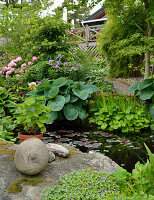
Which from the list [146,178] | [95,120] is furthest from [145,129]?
[146,178]

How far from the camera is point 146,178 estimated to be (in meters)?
Answer: 1.95

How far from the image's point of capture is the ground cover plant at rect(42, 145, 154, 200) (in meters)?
1.72

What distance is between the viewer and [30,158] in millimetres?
1970

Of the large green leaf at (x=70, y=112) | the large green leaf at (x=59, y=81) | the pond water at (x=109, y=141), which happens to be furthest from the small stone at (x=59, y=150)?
the large green leaf at (x=59, y=81)

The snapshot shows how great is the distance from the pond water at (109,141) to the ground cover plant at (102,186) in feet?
2.59

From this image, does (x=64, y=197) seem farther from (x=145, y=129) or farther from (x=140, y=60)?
(x=140, y=60)

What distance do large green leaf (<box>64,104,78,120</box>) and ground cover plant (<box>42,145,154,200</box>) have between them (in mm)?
2195

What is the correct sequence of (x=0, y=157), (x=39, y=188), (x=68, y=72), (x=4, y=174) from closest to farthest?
(x=39, y=188)
(x=4, y=174)
(x=0, y=157)
(x=68, y=72)

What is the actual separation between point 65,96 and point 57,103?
27 cm

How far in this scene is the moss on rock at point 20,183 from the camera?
185 centimetres

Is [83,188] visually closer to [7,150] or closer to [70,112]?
[7,150]

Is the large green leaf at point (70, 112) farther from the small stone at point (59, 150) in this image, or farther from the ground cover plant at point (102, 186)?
the ground cover plant at point (102, 186)

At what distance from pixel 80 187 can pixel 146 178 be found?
1.99 feet

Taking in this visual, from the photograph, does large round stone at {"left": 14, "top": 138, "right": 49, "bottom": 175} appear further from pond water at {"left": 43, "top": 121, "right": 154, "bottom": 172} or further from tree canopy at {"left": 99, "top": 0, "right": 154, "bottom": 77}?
tree canopy at {"left": 99, "top": 0, "right": 154, "bottom": 77}
